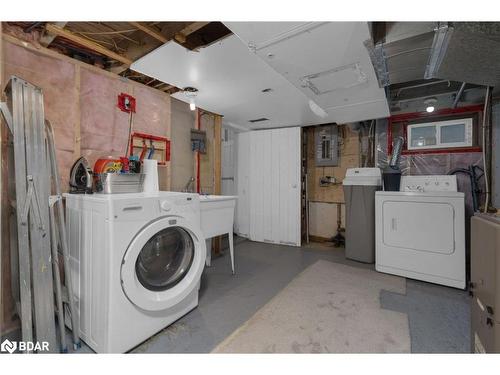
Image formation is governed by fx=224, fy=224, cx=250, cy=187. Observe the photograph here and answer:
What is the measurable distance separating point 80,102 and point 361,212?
330 centimetres

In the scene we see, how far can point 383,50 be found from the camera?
1514mm

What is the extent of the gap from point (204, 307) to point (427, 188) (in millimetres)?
2853

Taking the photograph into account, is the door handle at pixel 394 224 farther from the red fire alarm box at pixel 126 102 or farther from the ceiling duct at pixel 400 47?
the red fire alarm box at pixel 126 102

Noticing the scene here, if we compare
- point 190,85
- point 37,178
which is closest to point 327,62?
point 190,85

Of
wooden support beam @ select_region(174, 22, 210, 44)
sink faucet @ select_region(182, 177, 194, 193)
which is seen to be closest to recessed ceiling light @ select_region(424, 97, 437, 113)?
wooden support beam @ select_region(174, 22, 210, 44)

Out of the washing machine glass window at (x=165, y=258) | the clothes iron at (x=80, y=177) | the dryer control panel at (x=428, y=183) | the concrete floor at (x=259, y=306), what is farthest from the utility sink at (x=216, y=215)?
the dryer control panel at (x=428, y=183)

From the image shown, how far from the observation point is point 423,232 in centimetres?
242

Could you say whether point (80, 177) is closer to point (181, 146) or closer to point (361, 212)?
point (181, 146)

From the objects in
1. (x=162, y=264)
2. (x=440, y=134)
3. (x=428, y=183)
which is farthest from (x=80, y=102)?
(x=440, y=134)

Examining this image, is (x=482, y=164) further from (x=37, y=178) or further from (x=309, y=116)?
(x=37, y=178)

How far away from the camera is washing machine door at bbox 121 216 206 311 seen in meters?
1.35

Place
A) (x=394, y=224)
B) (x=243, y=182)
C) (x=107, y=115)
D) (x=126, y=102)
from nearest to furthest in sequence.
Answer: (x=107, y=115) → (x=126, y=102) → (x=394, y=224) → (x=243, y=182)

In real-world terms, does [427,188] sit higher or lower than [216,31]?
lower

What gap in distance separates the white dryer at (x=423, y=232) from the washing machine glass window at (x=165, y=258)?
2.26 meters
